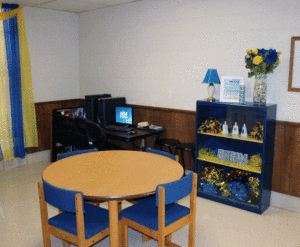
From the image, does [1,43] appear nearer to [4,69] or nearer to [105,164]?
[4,69]

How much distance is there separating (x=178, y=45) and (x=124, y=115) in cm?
141

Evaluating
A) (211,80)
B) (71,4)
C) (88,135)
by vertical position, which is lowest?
(88,135)

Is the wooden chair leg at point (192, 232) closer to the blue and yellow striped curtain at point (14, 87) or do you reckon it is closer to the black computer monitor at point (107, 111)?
the black computer monitor at point (107, 111)

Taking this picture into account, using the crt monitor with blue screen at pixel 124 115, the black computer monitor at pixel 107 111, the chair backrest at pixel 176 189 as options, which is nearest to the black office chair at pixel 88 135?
the black computer monitor at pixel 107 111

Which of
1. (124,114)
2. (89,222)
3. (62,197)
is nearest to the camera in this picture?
(62,197)

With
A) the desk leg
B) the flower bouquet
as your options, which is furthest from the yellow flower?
the desk leg

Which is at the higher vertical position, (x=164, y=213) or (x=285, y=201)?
(x=164, y=213)

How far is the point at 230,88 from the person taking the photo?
148 inches

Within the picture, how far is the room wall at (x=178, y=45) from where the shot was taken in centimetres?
360

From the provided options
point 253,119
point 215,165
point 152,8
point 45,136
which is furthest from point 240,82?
point 45,136

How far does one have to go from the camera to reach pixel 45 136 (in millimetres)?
5664

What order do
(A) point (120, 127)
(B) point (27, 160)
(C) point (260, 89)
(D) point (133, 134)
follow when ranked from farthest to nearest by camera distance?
(B) point (27, 160), (A) point (120, 127), (D) point (133, 134), (C) point (260, 89)

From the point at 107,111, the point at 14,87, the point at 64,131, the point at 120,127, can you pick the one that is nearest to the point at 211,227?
the point at 120,127

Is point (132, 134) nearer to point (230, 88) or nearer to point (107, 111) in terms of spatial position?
point (107, 111)
